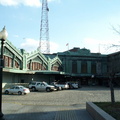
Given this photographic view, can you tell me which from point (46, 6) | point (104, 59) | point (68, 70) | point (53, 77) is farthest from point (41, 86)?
point (46, 6)

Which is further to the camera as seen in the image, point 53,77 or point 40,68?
point 53,77

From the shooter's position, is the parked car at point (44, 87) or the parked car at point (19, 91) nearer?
the parked car at point (19, 91)

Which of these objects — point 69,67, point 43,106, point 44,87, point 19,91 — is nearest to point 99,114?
point 43,106

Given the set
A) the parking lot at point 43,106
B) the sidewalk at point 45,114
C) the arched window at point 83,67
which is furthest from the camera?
the arched window at point 83,67

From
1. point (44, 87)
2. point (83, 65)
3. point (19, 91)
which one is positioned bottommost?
point (19, 91)

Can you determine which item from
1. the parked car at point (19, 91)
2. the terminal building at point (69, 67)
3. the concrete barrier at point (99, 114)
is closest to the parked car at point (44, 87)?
the parked car at point (19, 91)

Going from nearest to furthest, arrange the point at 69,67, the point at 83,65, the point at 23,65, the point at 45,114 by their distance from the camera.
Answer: the point at 45,114 < the point at 23,65 < the point at 69,67 < the point at 83,65

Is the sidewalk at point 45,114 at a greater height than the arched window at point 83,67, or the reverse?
the arched window at point 83,67

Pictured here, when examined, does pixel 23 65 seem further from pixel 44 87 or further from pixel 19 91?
pixel 19 91

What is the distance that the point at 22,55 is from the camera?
4934 centimetres

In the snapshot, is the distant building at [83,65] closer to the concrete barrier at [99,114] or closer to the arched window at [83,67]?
the arched window at [83,67]

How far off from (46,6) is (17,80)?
40.3m

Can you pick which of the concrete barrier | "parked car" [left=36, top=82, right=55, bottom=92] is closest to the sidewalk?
the concrete barrier

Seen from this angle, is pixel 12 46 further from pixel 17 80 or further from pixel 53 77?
pixel 53 77
